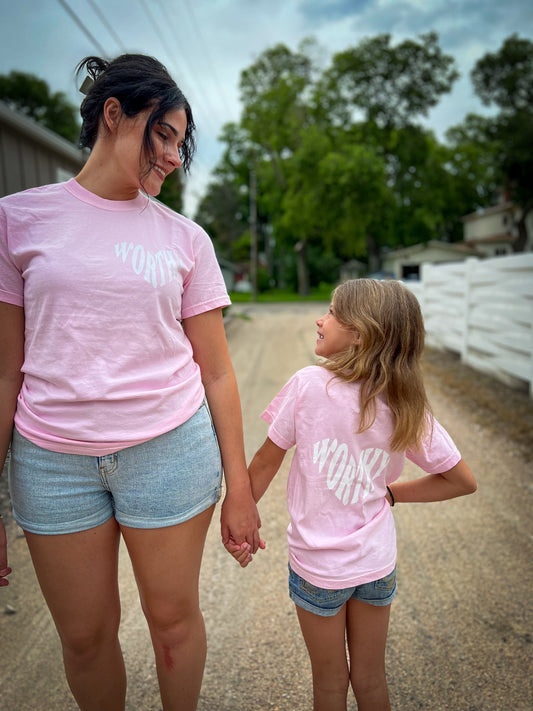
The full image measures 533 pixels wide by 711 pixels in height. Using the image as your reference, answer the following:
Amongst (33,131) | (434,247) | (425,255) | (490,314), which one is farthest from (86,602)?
(425,255)

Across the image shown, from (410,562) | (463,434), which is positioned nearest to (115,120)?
(410,562)

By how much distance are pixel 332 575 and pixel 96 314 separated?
0.91m

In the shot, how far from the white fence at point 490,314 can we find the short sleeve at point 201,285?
16.4 ft

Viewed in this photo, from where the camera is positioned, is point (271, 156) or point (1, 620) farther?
point (271, 156)

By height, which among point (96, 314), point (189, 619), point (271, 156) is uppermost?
point (271, 156)

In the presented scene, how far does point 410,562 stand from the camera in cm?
283

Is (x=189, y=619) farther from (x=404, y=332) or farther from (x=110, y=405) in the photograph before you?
(x=404, y=332)

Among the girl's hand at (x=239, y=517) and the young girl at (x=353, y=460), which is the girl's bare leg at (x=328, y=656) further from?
the girl's hand at (x=239, y=517)

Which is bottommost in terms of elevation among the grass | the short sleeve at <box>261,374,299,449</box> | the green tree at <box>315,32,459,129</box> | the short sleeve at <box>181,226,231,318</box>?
the grass

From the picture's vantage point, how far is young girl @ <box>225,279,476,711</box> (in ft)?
4.70

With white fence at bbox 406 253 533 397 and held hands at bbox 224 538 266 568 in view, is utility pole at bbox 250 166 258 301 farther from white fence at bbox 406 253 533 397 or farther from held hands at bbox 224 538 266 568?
held hands at bbox 224 538 266 568

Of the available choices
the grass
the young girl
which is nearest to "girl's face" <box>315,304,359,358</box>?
the young girl

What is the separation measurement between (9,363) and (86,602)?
63 centimetres

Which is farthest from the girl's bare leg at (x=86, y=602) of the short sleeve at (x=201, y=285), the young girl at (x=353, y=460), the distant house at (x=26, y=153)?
the distant house at (x=26, y=153)
